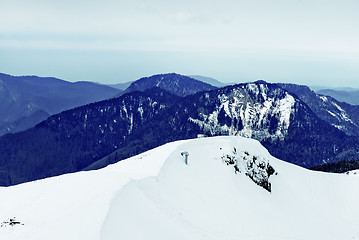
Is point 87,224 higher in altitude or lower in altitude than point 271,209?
higher

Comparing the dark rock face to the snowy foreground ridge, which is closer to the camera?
the snowy foreground ridge

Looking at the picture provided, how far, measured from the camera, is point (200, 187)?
39281 millimetres

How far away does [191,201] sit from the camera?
112ft

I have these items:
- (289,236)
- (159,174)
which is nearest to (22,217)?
(159,174)

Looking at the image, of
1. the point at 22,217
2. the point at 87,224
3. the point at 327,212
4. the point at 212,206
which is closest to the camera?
the point at 87,224

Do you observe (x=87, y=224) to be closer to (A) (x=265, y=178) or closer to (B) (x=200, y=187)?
(B) (x=200, y=187)

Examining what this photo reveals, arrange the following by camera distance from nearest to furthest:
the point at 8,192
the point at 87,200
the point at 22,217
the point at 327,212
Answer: the point at 22,217, the point at 87,200, the point at 8,192, the point at 327,212

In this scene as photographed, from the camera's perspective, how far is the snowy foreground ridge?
22188 millimetres

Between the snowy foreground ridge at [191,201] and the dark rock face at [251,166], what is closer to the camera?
the snowy foreground ridge at [191,201]

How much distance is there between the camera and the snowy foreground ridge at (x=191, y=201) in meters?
22.2

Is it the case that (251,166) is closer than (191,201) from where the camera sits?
No

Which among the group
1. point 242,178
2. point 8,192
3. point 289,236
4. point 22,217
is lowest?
point 289,236

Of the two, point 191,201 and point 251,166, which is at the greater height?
point 191,201

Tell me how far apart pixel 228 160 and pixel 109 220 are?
108 ft
